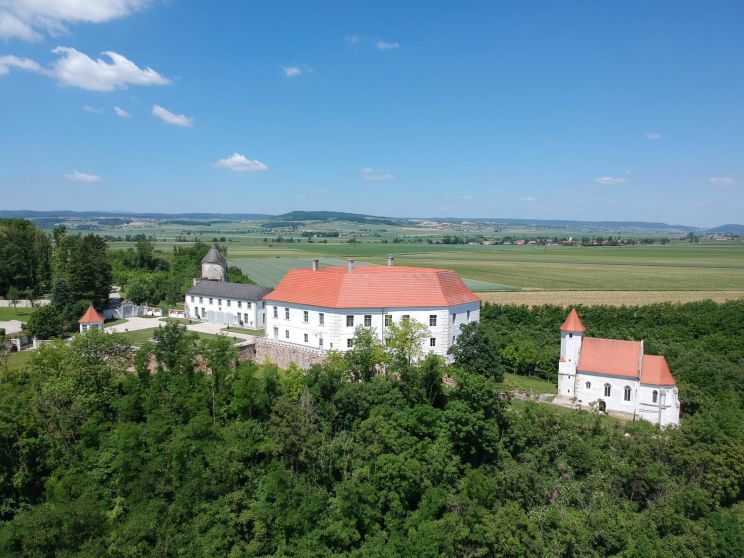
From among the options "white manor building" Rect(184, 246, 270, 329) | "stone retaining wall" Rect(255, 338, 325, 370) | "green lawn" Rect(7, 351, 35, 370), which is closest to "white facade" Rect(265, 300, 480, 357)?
"stone retaining wall" Rect(255, 338, 325, 370)

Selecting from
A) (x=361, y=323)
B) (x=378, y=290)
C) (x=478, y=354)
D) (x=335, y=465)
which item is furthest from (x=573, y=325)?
(x=335, y=465)

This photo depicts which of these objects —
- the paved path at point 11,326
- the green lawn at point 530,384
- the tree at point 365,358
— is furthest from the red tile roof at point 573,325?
the paved path at point 11,326

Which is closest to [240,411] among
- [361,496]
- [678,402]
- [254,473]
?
[254,473]

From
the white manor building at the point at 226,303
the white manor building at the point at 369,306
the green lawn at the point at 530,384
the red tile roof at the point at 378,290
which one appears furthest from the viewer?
the white manor building at the point at 226,303

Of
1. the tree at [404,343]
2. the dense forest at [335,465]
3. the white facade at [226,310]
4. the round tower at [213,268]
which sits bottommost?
the dense forest at [335,465]

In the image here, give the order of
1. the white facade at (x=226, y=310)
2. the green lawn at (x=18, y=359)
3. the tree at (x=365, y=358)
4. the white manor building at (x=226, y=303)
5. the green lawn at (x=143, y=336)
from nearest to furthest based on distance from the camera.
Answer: the tree at (x=365, y=358) < the green lawn at (x=18, y=359) < the green lawn at (x=143, y=336) < the white facade at (x=226, y=310) < the white manor building at (x=226, y=303)

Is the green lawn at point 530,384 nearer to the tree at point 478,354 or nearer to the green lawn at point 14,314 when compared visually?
the tree at point 478,354
